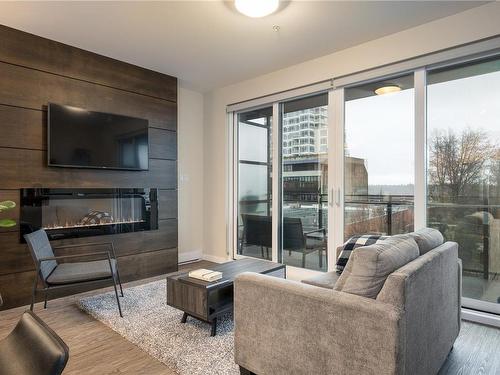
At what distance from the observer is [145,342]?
232 centimetres

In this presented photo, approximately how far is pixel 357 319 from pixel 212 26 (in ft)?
9.08

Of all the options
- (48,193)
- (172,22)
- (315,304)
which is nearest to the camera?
(315,304)

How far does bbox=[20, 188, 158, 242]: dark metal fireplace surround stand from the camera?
3168 mm

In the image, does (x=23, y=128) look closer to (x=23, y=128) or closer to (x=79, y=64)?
(x=23, y=128)

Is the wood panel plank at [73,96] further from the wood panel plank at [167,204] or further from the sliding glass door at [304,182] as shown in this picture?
the sliding glass door at [304,182]

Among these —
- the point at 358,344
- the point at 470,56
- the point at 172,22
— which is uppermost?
the point at 172,22

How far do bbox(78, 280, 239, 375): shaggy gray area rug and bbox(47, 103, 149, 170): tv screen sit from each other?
1.50m

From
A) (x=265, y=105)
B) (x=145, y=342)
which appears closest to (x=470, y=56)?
(x=265, y=105)

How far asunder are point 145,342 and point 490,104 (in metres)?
3.47

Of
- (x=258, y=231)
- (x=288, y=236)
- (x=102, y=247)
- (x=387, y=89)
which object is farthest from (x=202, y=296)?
(x=387, y=89)

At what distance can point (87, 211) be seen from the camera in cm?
364

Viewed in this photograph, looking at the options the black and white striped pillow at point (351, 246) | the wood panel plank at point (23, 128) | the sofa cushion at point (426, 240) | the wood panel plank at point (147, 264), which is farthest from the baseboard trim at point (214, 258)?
the sofa cushion at point (426, 240)

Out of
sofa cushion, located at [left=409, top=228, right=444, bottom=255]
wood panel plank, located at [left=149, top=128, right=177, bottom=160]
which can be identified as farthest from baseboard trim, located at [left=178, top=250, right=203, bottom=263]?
sofa cushion, located at [left=409, top=228, right=444, bottom=255]

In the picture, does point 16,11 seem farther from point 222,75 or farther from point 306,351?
point 306,351
